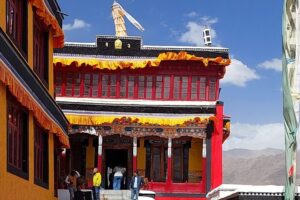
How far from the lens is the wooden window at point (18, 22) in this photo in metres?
17.7

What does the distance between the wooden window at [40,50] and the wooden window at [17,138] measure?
113 inches

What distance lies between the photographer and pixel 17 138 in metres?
18.4

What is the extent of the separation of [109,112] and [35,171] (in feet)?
65.9

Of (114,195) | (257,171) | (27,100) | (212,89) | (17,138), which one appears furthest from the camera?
(257,171)

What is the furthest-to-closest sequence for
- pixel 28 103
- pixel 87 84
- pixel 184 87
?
1. pixel 87 84
2. pixel 184 87
3. pixel 28 103

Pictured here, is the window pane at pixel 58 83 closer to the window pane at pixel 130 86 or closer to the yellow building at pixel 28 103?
the window pane at pixel 130 86

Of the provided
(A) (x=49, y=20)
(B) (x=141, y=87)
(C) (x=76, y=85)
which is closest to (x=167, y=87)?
(B) (x=141, y=87)

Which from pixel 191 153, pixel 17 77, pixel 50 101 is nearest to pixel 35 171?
pixel 50 101

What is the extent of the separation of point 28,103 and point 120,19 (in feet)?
89.3

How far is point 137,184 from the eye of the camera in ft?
102

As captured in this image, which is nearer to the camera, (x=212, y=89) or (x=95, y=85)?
(x=212, y=89)

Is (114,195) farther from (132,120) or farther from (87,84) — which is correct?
(87,84)

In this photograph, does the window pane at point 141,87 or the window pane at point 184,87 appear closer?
the window pane at point 184,87

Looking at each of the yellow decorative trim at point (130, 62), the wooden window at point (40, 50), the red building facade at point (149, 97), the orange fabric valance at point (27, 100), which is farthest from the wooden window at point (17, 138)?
the yellow decorative trim at point (130, 62)
